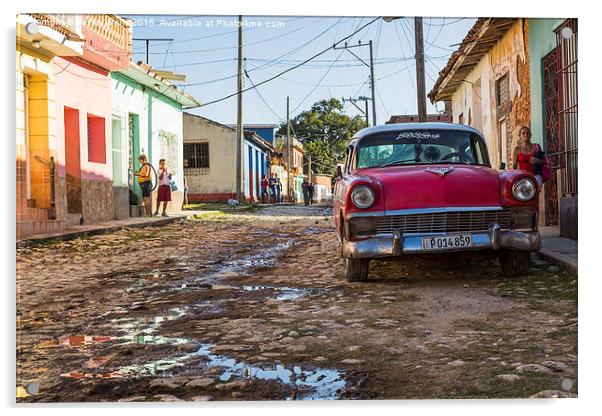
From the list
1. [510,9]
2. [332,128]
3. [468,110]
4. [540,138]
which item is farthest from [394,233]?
[468,110]

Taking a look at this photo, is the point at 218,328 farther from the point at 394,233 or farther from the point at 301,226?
the point at 301,226

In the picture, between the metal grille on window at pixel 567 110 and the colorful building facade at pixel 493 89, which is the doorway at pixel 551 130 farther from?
the colorful building facade at pixel 493 89

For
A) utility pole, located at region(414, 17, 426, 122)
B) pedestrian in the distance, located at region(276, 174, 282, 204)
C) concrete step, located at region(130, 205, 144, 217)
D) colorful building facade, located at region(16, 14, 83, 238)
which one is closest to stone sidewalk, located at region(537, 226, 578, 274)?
utility pole, located at region(414, 17, 426, 122)

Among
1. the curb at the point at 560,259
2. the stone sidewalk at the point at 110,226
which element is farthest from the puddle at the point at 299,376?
the curb at the point at 560,259

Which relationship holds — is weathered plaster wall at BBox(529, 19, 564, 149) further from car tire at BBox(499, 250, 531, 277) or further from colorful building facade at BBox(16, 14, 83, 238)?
colorful building facade at BBox(16, 14, 83, 238)

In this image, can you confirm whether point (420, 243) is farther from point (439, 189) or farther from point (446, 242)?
point (439, 189)

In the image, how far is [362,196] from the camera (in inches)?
167

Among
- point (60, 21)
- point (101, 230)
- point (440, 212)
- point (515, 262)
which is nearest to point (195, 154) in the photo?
point (60, 21)

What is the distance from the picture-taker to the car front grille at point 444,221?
13.6 feet

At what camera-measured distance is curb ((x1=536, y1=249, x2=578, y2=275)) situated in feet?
13.2

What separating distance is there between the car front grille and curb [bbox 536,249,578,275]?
0.38 metres

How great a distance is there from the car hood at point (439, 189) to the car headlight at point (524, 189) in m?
0.10

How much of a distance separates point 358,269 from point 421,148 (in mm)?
914

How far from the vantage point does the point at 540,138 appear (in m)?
4.40
